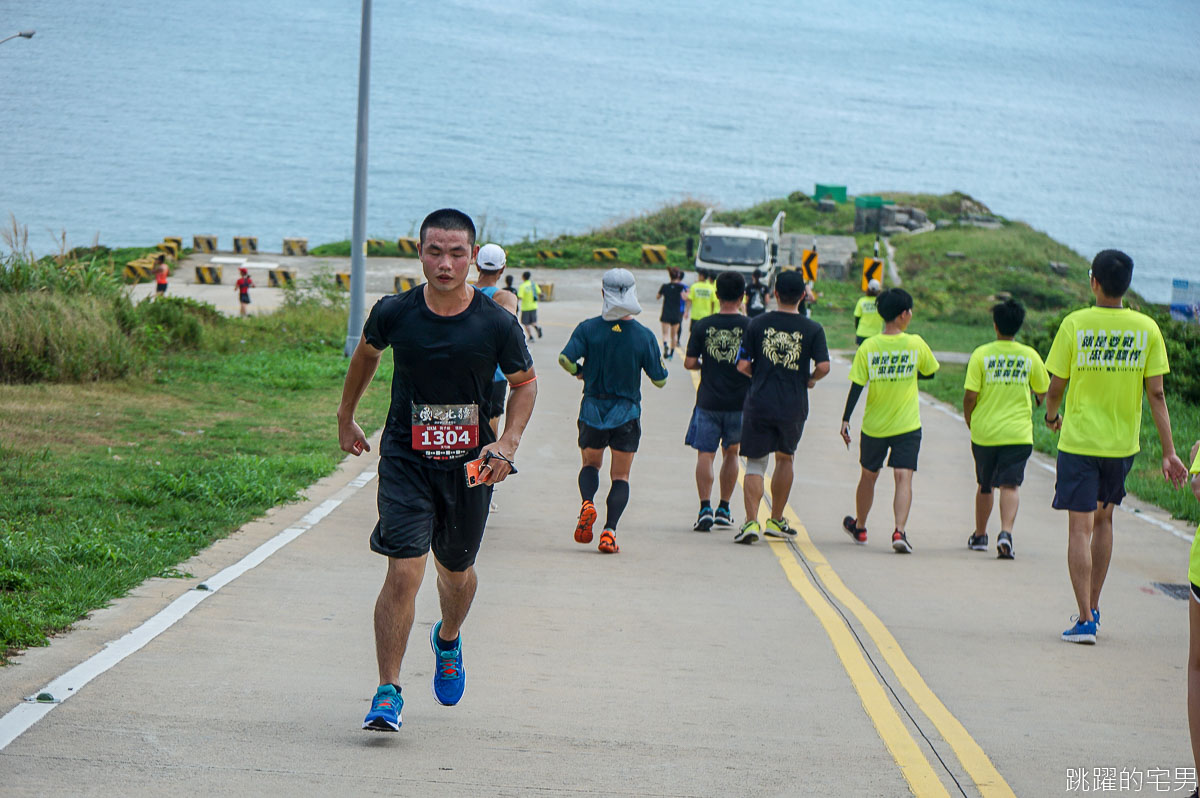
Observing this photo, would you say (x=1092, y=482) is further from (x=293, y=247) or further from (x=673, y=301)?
(x=293, y=247)

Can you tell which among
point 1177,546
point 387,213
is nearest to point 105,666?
point 1177,546

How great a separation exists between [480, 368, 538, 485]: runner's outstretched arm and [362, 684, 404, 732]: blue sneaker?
918 millimetres

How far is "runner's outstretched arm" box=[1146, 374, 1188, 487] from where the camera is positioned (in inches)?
267

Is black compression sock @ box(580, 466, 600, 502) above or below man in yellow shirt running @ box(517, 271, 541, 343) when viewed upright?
below

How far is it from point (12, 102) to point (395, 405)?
18.0 metres

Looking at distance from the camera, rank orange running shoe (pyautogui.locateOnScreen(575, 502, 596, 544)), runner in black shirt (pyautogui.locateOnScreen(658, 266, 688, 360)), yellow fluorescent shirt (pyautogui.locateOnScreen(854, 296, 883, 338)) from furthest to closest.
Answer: runner in black shirt (pyautogui.locateOnScreen(658, 266, 688, 360)) → yellow fluorescent shirt (pyautogui.locateOnScreen(854, 296, 883, 338)) → orange running shoe (pyautogui.locateOnScreen(575, 502, 596, 544))

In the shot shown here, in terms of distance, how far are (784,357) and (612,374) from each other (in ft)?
4.47

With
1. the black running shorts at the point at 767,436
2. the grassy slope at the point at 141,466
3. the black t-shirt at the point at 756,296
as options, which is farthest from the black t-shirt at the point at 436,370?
the black t-shirt at the point at 756,296

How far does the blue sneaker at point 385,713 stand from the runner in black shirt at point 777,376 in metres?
5.32

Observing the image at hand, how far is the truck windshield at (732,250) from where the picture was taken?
3922 cm

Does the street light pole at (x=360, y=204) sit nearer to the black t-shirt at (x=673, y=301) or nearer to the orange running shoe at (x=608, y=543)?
the black t-shirt at (x=673, y=301)

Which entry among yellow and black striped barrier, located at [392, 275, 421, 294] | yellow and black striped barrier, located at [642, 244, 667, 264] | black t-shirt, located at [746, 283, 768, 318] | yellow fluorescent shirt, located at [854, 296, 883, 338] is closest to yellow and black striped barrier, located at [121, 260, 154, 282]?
yellow and black striped barrier, located at [392, 275, 421, 294]

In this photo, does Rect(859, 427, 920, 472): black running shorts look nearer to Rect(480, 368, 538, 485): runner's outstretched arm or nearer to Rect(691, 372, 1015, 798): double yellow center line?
Rect(691, 372, 1015, 798): double yellow center line

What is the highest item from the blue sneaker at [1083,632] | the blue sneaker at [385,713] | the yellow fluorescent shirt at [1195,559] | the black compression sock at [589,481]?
the yellow fluorescent shirt at [1195,559]
